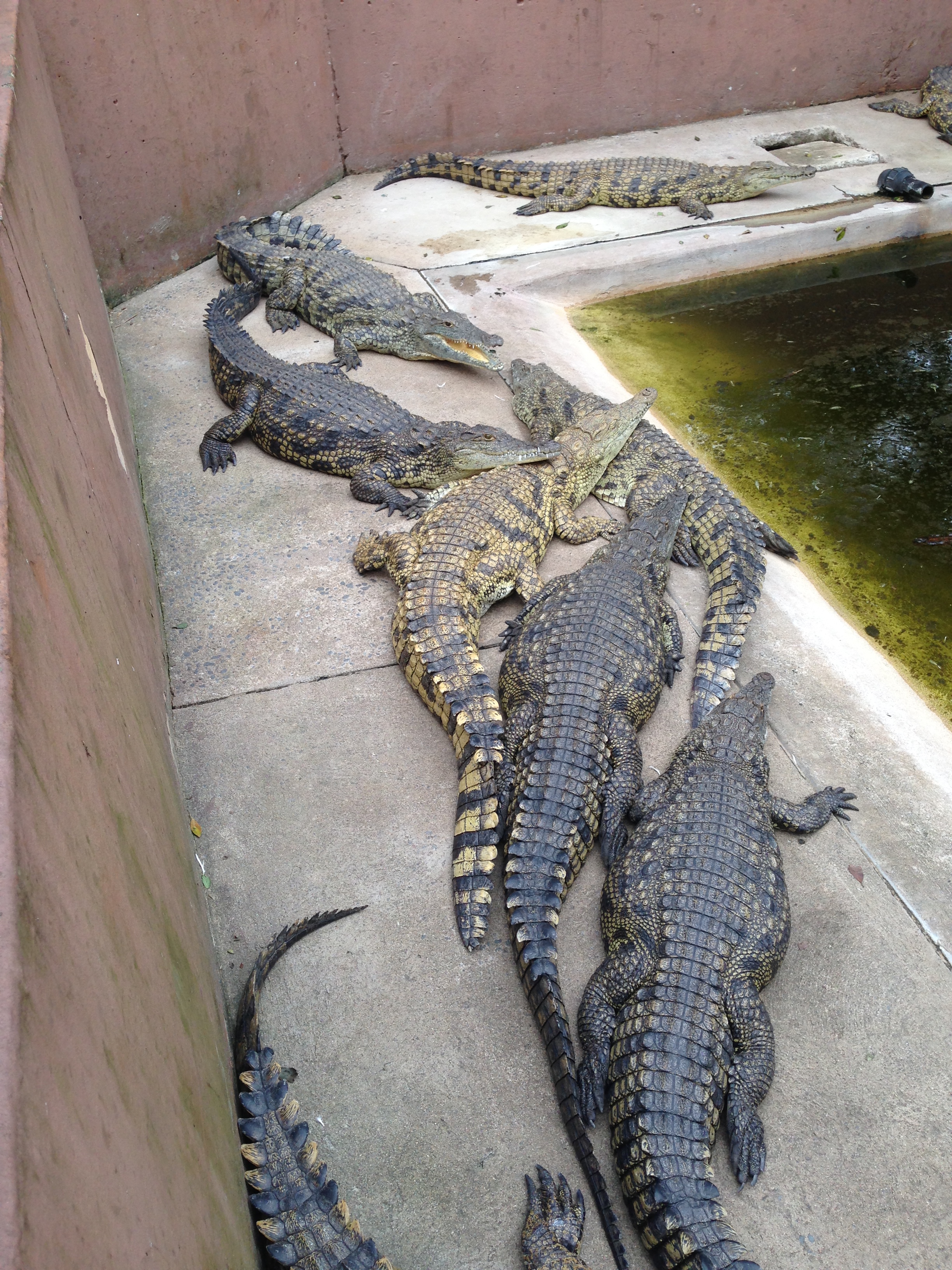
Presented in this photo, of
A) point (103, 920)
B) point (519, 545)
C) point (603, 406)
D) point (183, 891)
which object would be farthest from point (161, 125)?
point (103, 920)

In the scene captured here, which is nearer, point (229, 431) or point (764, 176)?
point (229, 431)

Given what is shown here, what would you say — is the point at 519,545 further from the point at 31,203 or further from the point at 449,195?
the point at 449,195

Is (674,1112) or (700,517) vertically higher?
(674,1112)

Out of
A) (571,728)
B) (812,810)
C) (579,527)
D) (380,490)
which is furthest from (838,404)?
(571,728)

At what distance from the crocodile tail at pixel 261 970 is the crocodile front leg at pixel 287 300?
4.10 meters

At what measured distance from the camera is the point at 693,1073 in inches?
90.3

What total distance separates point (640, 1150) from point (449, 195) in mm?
6959

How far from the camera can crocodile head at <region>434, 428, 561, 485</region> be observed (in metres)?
4.45

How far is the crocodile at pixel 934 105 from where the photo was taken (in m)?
7.93

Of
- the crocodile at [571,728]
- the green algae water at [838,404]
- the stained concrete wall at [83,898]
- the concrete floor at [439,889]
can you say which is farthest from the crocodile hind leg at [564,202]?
the stained concrete wall at [83,898]

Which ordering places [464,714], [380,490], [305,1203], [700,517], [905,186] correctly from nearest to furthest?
[305,1203] → [464,714] → [700,517] → [380,490] → [905,186]

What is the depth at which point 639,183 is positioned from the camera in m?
7.00

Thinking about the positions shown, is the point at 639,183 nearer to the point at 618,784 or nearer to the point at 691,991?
the point at 618,784

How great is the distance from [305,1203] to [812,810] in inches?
78.5
